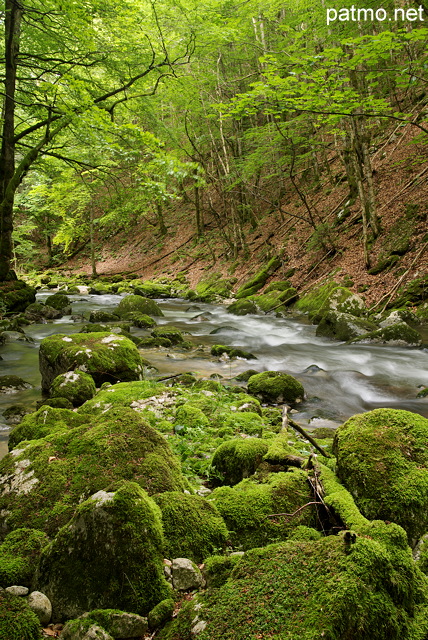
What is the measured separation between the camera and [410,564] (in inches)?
71.9

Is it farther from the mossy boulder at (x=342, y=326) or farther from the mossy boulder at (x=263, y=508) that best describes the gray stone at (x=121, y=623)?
the mossy boulder at (x=342, y=326)

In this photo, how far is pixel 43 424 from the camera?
402 centimetres

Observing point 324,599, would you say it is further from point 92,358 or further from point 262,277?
point 262,277

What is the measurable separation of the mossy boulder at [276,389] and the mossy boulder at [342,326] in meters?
4.64

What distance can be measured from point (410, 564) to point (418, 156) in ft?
51.9

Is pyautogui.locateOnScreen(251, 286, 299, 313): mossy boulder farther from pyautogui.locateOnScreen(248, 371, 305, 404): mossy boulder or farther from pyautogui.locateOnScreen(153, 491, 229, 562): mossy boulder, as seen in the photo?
pyautogui.locateOnScreen(153, 491, 229, 562): mossy boulder

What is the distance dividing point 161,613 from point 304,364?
7706 millimetres

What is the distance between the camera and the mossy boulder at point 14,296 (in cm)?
1343

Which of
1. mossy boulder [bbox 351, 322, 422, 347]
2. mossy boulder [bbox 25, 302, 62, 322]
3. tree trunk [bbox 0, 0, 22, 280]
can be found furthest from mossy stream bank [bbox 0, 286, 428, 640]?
mossy boulder [bbox 25, 302, 62, 322]

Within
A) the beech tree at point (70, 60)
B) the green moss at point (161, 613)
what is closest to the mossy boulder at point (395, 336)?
the beech tree at point (70, 60)

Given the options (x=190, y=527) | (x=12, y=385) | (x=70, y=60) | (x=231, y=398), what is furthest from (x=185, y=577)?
(x=70, y=60)

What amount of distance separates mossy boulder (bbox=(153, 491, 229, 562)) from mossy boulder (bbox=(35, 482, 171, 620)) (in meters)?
0.18

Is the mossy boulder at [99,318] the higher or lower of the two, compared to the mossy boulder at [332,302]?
lower

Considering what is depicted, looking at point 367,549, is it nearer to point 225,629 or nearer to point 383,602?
point 383,602
